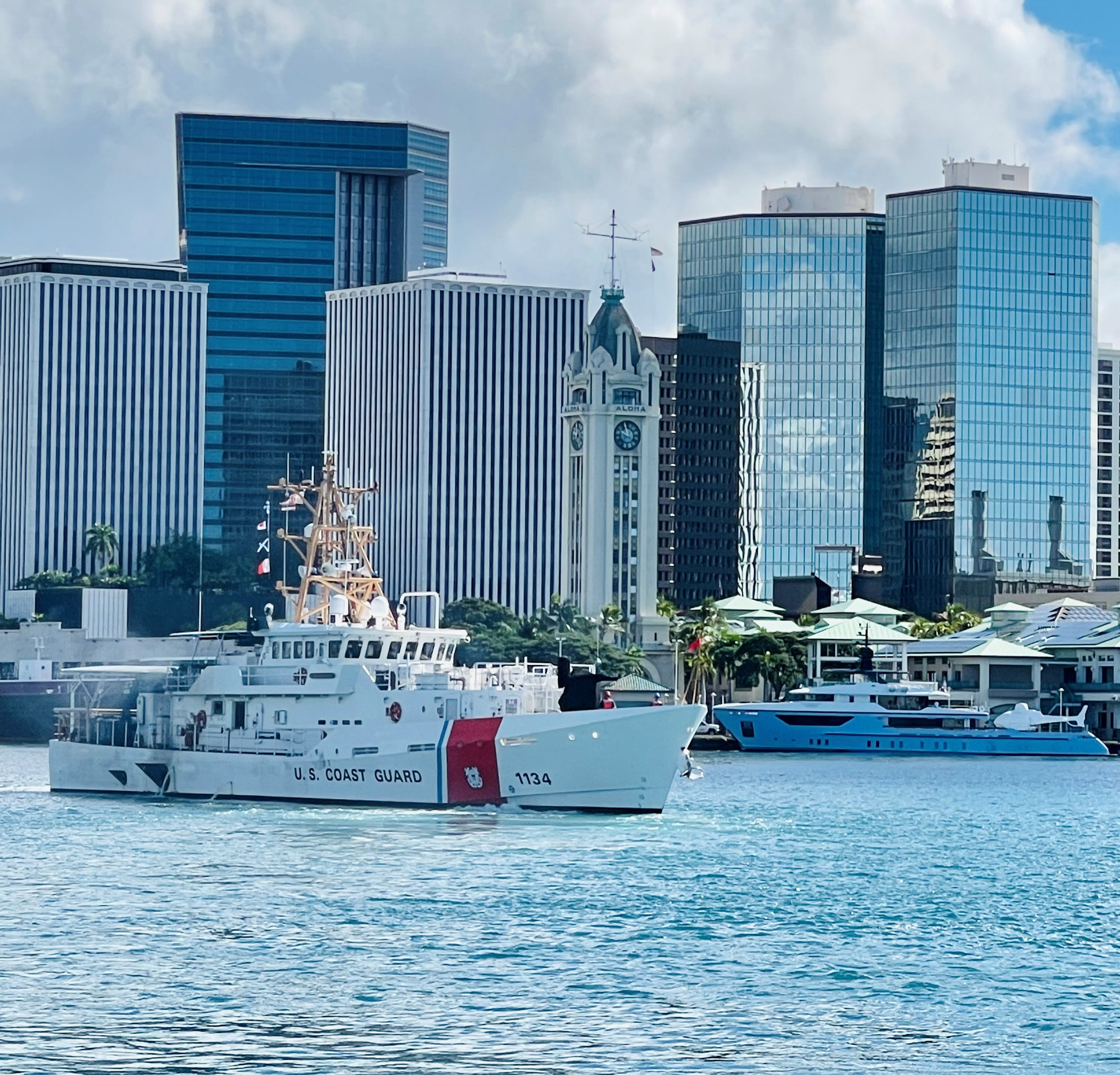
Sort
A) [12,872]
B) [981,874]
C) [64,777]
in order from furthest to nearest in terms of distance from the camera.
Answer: [64,777], [981,874], [12,872]

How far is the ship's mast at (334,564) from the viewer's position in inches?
3787

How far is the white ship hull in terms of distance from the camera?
87938 millimetres

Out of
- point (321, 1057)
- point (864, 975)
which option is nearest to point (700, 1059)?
point (321, 1057)

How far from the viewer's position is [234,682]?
3770 inches

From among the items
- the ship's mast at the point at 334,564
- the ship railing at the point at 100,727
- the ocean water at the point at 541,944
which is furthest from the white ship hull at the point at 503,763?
the ship railing at the point at 100,727

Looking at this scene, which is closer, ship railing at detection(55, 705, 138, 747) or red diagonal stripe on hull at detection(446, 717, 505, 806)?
red diagonal stripe on hull at detection(446, 717, 505, 806)

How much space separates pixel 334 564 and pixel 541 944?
137ft

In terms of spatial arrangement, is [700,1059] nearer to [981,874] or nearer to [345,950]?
[345,950]

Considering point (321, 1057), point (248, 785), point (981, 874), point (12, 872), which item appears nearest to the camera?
point (321, 1057)

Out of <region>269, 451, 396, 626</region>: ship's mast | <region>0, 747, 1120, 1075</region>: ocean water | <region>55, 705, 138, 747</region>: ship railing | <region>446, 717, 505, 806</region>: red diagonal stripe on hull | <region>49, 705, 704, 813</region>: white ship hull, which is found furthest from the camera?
<region>55, 705, 138, 747</region>: ship railing

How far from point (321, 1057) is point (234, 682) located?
2093 inches

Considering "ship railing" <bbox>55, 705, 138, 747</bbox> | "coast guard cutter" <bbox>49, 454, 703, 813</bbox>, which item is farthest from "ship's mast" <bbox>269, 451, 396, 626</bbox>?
"ship railing" <bbox>55, 705, 138, 747</bbox>

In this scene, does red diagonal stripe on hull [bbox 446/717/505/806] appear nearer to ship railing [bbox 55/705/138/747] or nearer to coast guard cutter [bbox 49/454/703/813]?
coast guard cutter [bbox 49/454/703/813]

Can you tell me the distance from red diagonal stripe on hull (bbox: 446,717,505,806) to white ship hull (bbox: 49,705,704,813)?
3cm
